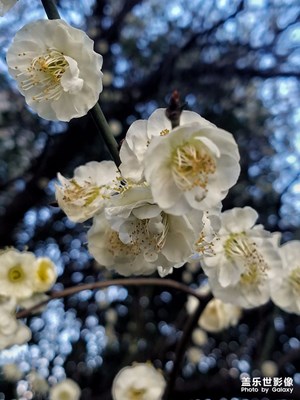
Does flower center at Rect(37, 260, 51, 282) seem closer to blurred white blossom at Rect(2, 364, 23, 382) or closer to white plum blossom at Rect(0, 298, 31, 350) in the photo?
white plum blossom at Rect(0, 298, 31, 350)

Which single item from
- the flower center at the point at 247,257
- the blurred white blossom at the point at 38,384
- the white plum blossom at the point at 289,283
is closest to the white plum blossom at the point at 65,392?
the blurred white blossom at the point at 38,384

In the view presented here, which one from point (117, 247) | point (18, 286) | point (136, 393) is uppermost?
point (117, 247)

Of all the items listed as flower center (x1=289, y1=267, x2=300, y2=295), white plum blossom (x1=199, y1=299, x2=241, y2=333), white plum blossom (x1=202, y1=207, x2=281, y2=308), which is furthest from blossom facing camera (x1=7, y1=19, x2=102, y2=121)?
white plum blossom (x1=199, y1=299, x2=241, y2=333)

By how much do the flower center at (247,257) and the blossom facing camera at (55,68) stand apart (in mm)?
508

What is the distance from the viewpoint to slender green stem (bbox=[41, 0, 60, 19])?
64cm

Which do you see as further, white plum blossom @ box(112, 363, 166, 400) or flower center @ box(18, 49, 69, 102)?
white plum blossom @ box(112, 363, 166, 400)

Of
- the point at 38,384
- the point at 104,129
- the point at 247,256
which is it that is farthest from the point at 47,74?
the point at 38,384

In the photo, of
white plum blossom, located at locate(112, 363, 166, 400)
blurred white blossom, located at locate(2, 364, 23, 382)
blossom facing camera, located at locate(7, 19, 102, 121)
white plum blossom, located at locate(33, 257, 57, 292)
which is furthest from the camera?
blurred white blossom, located at locate(2, 364, 23, 382)

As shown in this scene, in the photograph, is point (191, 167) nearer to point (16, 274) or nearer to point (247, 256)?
point (247, 256)

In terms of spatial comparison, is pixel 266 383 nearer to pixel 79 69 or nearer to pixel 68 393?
pixel 68 393

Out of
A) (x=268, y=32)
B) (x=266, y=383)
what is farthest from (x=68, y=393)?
(x=268, y=32)

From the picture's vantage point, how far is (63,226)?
3783 millimetres

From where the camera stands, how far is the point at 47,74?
73 cm

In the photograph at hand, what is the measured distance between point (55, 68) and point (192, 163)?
29 cm
